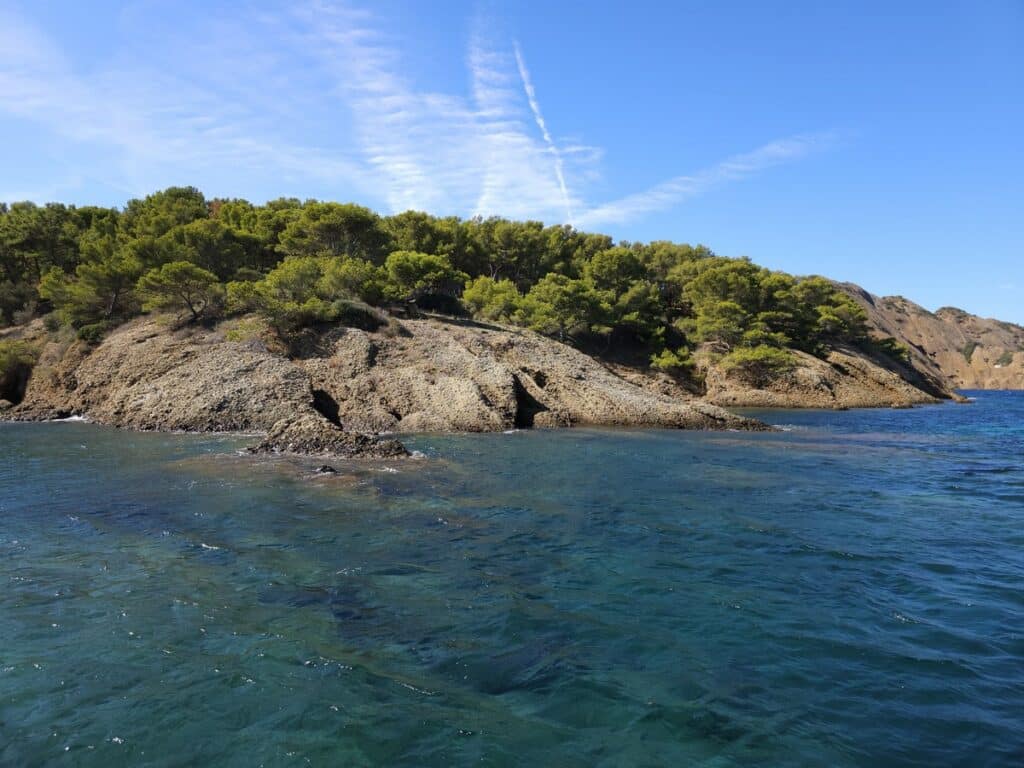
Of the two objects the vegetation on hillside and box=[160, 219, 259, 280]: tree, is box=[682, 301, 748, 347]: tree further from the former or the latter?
box=[160, 219, 259, 280]: tree

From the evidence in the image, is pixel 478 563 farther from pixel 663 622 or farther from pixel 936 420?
pixel 936 420

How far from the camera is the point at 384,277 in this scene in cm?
3953

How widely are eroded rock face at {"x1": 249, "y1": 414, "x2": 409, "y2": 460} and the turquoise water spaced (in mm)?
3912

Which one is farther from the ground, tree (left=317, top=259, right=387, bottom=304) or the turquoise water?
tree (left=317, top=259, right=387, bottom=304)

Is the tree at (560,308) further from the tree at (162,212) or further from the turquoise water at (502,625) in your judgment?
the turquoise water at (502,625)

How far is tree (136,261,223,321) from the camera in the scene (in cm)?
3194

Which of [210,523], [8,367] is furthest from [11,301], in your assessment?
[210,523]

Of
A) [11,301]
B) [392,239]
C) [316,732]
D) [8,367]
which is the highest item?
[392,239]

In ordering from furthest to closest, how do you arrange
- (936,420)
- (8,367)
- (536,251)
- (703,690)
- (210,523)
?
(536,251) → (936,420) → (8,367) → (210,523) → (703,690)

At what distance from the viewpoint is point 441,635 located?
22.3 feet

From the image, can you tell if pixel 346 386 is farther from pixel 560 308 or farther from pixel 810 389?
pixel 810 389

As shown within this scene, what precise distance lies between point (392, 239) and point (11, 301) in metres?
26.8

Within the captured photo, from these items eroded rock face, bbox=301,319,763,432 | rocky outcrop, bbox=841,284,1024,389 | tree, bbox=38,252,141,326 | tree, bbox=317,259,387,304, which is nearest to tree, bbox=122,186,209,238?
tree, bbox=38,252,141,326

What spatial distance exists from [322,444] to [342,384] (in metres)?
10.00
